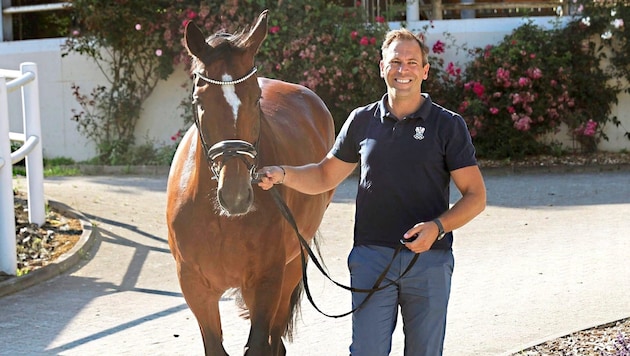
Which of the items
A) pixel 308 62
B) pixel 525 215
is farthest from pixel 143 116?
pixel 525 215

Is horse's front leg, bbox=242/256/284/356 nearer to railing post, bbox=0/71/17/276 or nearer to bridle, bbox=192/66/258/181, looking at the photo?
bridle, bbox=192/66/258/181

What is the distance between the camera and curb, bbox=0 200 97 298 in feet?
24.8

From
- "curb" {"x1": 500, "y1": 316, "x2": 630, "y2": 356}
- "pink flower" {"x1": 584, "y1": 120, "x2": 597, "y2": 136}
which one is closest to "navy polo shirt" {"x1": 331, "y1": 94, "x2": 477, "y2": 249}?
"curb" {"x1": 500, "y1": 316, "x2": 630, "y2": 356}

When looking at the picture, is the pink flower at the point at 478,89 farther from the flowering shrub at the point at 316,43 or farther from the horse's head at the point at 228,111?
the horse's head at the point at 228,111

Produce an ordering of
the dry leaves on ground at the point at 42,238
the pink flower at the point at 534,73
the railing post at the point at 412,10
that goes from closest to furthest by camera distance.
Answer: the dry leaves on ground at the point at 42,238
the pink flower at the point at 534,73
the railing post at the point at 412,10

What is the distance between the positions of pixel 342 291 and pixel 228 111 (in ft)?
11.9

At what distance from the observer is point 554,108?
47.2 feet

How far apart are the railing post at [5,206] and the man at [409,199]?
4.53 m

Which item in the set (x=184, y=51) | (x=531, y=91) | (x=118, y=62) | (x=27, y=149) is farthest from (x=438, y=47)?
(x=27, y=149)

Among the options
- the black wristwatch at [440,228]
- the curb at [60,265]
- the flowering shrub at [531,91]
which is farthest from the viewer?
the flowering shrub at [531,91]

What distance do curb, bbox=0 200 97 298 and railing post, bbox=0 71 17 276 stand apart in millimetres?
203

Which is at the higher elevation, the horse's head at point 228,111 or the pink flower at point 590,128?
the horse's head at point 228,111

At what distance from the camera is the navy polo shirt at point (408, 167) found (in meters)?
4.03

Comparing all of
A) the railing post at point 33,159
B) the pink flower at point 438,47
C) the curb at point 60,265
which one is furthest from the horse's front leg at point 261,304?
the pink flower at point 438,47
